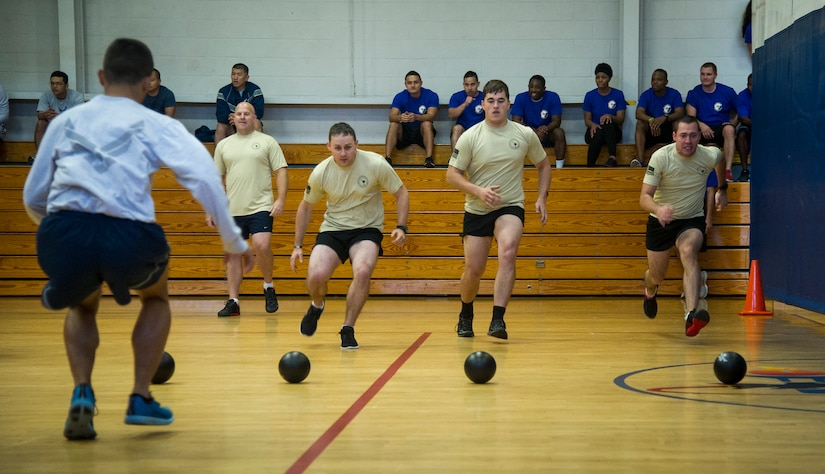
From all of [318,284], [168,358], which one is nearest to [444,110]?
[318,284]

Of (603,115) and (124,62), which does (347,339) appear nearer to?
(124,62)

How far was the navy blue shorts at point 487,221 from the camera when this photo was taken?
879 centimetres

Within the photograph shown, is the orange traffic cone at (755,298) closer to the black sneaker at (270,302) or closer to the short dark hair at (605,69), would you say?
the short dark hair at (605,69)

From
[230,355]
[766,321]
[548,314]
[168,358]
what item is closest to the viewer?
[168,358]

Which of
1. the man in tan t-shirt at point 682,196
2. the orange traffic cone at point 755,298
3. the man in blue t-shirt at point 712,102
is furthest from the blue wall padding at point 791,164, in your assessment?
the man in blue t-shirt at point 712,102

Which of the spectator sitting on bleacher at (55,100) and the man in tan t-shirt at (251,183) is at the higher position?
the spectator sitting on bleacher at (55,100)

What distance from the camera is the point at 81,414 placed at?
14.7 ft

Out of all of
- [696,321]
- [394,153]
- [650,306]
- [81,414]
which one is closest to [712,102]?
[394,153]

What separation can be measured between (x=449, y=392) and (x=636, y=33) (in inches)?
451

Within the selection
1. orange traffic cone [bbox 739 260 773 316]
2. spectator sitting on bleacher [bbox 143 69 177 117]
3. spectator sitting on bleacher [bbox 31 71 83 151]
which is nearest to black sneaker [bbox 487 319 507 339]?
orange traffic cone [bbox 739 260 773 316]

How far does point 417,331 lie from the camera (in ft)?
31.7

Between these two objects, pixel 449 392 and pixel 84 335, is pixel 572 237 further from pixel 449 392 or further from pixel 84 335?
pixel 84 335

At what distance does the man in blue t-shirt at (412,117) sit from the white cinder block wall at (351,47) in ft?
3.10

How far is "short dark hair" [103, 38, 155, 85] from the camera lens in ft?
14.4
